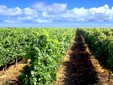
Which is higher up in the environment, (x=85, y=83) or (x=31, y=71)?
(x=31, y=71)

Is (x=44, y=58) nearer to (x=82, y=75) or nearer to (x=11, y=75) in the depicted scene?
(x=11, y=75)

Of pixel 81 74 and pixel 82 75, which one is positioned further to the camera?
pixel 81 74

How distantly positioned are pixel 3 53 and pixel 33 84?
837cm

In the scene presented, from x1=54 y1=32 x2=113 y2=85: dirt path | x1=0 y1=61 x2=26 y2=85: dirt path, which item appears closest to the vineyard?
x1=54 y1=32 x2=113 y2=85: dirt path

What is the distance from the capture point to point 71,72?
19891 mm

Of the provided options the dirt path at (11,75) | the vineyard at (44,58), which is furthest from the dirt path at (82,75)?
the dirt path at (11,75)

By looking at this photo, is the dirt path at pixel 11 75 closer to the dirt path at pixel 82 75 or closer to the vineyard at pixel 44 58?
the vineyard at pixel 44 58

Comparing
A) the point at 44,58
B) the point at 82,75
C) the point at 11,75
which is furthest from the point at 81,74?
the point at 44,58

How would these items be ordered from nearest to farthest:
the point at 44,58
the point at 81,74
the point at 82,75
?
the point at 44,58, the point at 82,75, the point at 81,74

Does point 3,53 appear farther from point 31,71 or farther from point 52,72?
point 31,71

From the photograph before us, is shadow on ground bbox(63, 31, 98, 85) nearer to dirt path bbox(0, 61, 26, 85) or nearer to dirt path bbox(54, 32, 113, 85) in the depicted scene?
dirt path bbox(54, 32, 113, 85)

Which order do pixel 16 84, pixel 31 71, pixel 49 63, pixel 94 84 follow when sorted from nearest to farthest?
1. pixel 31 71
2. pixel 49 63
3. pixel 16 84
4. pixel 94 84

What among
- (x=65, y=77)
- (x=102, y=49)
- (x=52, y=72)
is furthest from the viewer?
(x=102, y=49)

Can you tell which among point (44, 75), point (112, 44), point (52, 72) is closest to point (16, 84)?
point (52, 72)
